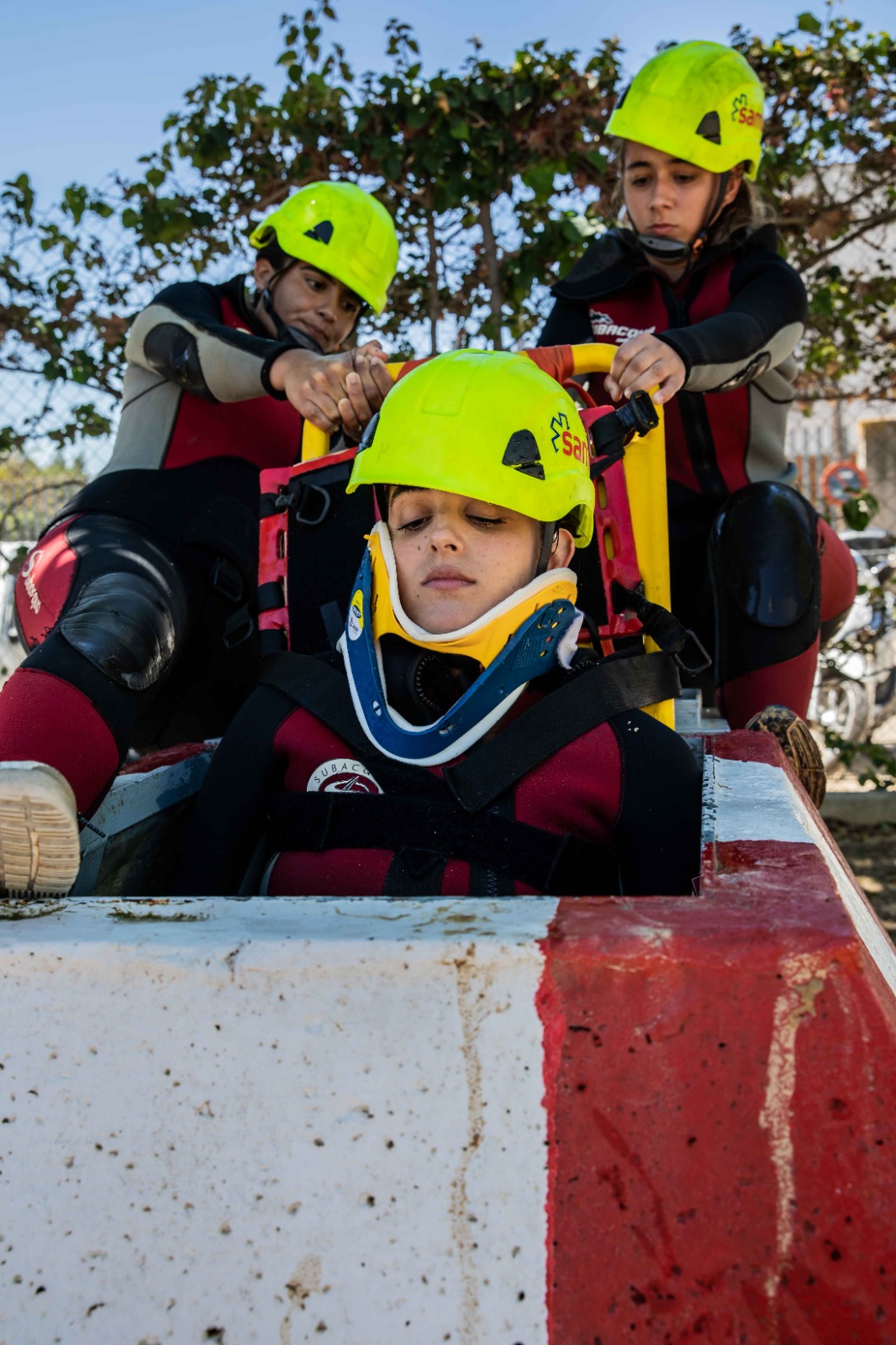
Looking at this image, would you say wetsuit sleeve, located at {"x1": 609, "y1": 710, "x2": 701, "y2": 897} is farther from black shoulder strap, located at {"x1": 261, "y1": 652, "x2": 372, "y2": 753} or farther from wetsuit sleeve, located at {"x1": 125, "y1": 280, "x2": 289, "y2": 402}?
wetsuit sleeve, located at {"x1": 125, "y1": 280, "x2": 289, "y2": 402}

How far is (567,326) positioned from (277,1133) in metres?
2.83

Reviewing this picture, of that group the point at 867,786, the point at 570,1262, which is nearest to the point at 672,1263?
the point at 570,1262

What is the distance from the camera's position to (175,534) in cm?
297

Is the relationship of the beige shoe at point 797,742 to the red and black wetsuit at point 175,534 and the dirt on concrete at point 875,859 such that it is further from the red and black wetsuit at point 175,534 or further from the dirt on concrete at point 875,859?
the dirt on concrete at point 875,859

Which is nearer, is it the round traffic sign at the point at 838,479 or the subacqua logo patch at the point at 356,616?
the subacqua logo patch at the point at 356,616

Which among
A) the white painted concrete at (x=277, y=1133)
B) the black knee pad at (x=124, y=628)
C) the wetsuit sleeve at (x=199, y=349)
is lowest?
the white painted concrete at (x=277, y=1133)

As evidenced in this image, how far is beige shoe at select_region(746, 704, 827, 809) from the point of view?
2531 millimetres

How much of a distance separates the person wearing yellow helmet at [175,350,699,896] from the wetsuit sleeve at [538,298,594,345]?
1.39 meters

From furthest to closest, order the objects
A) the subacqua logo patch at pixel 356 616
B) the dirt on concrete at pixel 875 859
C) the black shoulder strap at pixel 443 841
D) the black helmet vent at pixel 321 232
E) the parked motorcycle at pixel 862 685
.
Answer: the parked motorcycle at pixel 862 685 < the dirt on concrete at pixel 875 859 < the black helmet vent at pixel 321 232 < the subacqua logo patch at pixel 356 616 < the black shoulder strap at pixel 443 841

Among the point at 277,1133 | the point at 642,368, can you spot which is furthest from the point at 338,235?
the point at 277,1133

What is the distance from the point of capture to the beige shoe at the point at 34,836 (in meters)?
1.40

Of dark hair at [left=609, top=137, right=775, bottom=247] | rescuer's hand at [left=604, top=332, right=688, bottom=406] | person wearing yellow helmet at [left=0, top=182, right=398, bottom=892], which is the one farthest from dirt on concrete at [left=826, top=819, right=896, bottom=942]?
person wearing yellow helmet at [left=0, top=182, right=398, bottom=892]

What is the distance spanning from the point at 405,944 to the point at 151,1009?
10.1 inches

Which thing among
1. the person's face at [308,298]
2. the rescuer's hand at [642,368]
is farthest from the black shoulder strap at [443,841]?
the person's face at [308,298]
